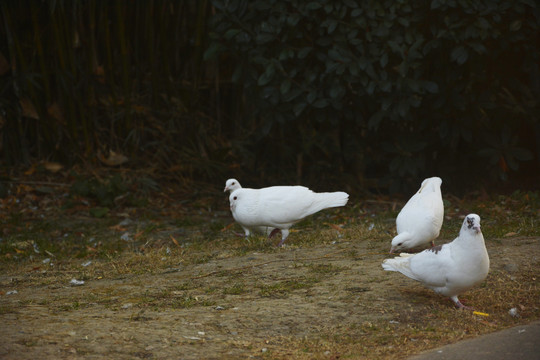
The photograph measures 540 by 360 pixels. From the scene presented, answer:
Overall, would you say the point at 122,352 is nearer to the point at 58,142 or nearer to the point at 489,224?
the point at 489,224

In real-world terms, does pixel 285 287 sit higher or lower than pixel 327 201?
lower

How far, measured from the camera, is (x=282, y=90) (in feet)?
24.6

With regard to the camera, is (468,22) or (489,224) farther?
(468,22)

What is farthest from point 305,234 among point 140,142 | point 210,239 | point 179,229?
point 140,142

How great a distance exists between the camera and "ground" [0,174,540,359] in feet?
11.6

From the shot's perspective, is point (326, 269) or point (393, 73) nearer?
point (326, 269)

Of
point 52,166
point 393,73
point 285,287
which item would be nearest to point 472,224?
point 285,287

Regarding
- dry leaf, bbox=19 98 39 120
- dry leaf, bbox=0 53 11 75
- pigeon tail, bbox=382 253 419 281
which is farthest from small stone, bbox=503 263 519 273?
dry leaf, bbox=0 53 11 75

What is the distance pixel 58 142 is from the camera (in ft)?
31.1

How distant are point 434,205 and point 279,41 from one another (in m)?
3.14

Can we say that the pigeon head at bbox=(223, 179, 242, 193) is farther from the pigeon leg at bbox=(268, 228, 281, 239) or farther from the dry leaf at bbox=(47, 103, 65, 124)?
the dry leaf at bbox=(47, 103, 65, 124)

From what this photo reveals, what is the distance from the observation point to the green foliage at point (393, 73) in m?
7.26

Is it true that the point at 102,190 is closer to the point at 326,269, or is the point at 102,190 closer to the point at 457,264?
the point at 326,269

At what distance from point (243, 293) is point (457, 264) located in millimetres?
1322
